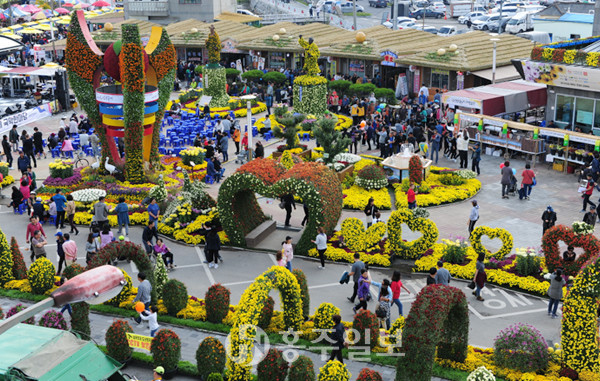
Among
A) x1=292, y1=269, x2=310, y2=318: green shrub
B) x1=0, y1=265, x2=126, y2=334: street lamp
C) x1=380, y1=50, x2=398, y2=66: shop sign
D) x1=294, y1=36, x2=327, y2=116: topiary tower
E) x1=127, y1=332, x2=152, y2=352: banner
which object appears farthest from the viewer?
x1=380, y1=50, x2=398, y2=66: shop sign

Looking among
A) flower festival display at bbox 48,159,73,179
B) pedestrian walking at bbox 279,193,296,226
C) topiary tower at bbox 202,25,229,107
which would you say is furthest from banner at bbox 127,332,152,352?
topiary tower at bbox 202,25,229,107

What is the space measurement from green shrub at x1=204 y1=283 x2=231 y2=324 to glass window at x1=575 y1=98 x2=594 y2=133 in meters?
21.8

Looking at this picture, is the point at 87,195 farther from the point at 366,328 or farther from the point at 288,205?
the point at 366,328

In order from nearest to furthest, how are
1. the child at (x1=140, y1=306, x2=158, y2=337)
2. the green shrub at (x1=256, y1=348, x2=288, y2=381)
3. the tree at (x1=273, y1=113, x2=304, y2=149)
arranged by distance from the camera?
the green shrub at (x1=256, y1=348, x2=288, y2=381)
the child at (x1=140, y1=306, x2=158, y2=337)
the tree at (x1=273, y1=113, x2=304, y2=149)

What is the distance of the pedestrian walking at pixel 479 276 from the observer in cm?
1972

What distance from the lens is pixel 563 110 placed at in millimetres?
35094

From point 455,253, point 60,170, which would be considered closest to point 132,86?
point 60,170

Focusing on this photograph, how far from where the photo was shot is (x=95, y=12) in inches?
3172

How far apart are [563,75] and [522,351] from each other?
827 inches

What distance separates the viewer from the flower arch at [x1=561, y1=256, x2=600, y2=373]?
51.6 feet

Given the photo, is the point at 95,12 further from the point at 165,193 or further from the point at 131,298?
the point at 131,298

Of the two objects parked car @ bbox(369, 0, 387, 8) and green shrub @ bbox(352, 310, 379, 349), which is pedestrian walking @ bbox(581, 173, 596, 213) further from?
parked car @ bbox(369, 0, 387, 8)

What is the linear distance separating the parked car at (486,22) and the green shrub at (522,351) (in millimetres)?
57552

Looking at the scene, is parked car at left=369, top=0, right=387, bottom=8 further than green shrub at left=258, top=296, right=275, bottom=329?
Yes
